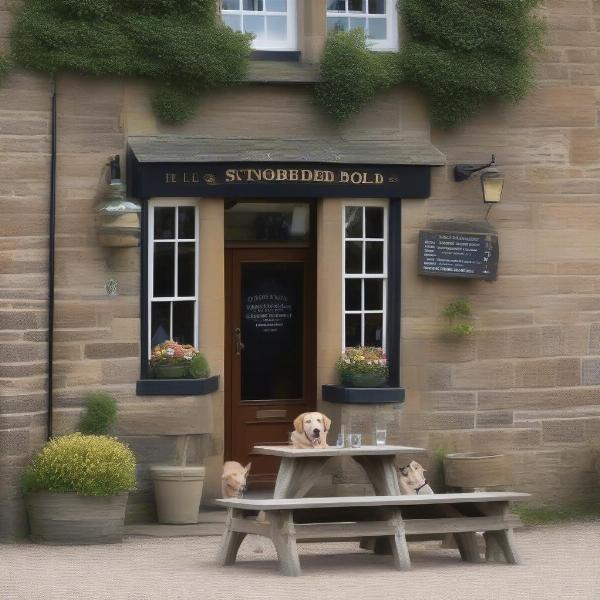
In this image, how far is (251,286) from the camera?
15.4 meters

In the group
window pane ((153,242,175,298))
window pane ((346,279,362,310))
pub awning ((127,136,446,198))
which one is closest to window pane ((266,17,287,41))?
pub awning ((127,136,446,198))

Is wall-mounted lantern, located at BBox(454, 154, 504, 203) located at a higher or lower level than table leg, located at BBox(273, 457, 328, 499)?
higher

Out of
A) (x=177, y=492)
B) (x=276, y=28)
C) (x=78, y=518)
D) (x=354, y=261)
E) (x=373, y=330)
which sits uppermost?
(x=276, y=28)

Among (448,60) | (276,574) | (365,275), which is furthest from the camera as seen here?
(365,275)

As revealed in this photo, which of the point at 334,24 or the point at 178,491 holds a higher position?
the point at 334,24

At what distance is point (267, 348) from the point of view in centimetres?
1548

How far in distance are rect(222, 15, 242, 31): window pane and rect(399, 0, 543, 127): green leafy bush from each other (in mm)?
1443

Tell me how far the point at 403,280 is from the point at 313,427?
2541 mm

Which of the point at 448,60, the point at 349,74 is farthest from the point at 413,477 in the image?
the point at 448,60

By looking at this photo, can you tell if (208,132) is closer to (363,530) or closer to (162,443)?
(162,443)

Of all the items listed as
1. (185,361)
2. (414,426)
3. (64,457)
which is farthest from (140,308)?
(414,426)

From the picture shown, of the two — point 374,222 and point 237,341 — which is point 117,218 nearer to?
point 237,341

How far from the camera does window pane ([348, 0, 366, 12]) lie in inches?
596

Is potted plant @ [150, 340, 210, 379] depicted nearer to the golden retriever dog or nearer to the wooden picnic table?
the wooden picnic table
